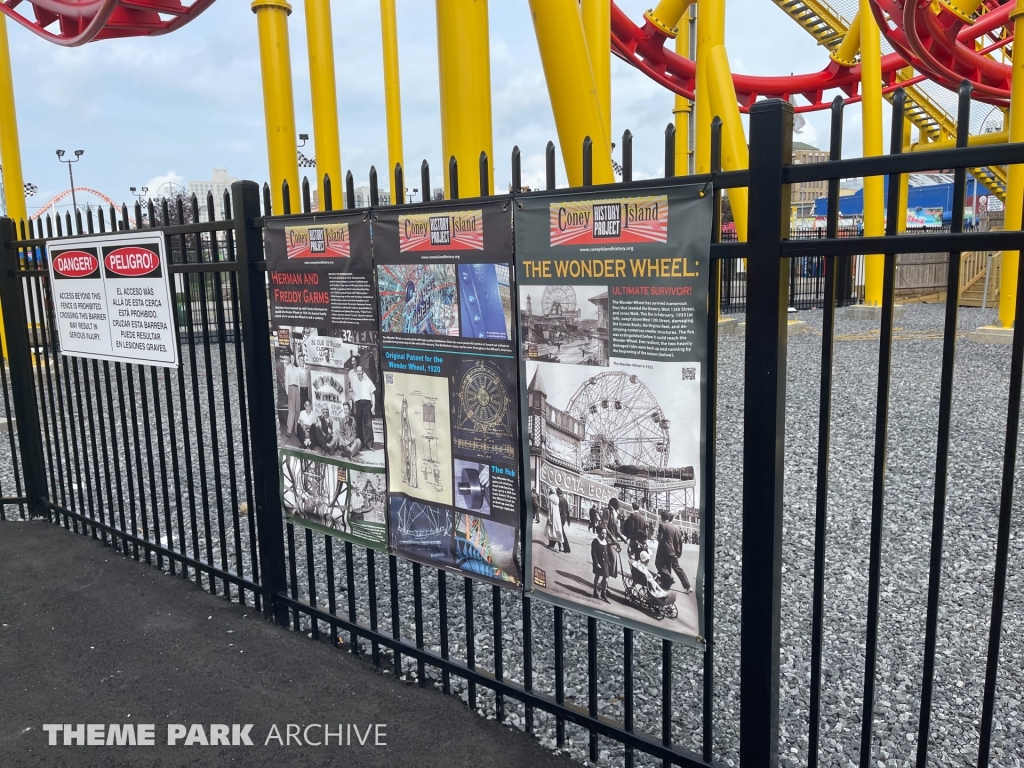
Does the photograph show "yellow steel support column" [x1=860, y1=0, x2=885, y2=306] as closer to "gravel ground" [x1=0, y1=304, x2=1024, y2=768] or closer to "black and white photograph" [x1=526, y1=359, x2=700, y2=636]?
"gravel ground" [x1=0, y1=304, x2=1024, y2=768]

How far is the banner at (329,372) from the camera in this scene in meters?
3.22

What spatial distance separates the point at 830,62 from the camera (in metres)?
20.9

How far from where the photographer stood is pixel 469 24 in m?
4.68

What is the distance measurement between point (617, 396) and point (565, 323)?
303 mm

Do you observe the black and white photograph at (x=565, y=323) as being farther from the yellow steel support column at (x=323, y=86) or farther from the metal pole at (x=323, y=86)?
the yellow steel support column at (x=323, y=86)

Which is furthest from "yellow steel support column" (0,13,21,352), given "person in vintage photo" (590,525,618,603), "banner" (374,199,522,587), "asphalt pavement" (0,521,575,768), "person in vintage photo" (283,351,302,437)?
"person in vintage photo" (590,525,618,603)

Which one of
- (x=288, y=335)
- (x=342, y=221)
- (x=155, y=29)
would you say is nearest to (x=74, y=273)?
(x=288, y=335)

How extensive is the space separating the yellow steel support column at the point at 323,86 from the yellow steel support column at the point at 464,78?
8271mm

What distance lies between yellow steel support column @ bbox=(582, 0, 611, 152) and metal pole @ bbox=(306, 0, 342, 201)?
5.37 m

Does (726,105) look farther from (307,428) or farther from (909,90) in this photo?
(909,90)

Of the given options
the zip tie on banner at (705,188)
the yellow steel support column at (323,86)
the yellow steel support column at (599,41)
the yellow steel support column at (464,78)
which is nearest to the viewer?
the zip tie on banner at (705,188)

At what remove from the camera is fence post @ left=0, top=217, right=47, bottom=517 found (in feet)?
17.6

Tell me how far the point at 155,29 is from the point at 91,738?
39.0 ft

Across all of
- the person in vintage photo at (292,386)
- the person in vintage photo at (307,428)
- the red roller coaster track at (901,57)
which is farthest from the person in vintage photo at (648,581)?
the red roller coaster track at (901,57)
